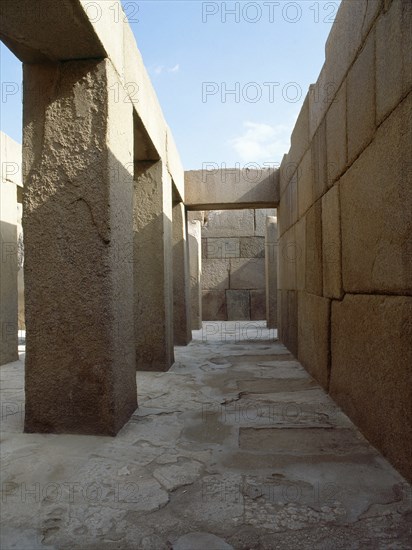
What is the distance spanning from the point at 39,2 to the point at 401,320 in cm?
230

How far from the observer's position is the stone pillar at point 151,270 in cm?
447

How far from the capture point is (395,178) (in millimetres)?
1983

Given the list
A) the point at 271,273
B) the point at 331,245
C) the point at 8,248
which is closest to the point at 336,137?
the point at 331,245

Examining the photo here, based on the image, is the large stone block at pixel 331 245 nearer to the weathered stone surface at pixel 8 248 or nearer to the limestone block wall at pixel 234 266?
the weathered stone surface at pixel 8 248

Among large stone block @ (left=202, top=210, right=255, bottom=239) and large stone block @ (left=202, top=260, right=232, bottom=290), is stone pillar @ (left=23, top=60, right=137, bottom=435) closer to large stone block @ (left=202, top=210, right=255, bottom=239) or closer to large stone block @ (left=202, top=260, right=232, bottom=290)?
large stone block @ (left=202, top=260, right=232, bottom=290)

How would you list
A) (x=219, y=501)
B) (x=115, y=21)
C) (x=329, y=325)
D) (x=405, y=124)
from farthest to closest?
(x=329, y=325) → (x=115, y=21) → (x=405, y=124) → (x=219, y=501)

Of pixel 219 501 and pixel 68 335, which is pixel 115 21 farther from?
pixel 219 501

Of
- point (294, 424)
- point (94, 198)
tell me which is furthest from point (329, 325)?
point (94, 198)

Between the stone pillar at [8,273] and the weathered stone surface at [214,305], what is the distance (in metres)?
6.73

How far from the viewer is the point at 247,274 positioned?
464 inches

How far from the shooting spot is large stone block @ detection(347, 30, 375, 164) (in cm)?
231

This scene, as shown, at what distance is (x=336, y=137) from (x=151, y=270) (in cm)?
229

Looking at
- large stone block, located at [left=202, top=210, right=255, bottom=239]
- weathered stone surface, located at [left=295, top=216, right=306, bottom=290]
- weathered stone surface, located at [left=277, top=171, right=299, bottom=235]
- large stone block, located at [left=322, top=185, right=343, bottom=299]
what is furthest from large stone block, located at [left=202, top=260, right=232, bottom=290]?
large stone block, located at [left=322, top=185, right=343, bottom=299]

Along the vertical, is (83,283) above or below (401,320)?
above
